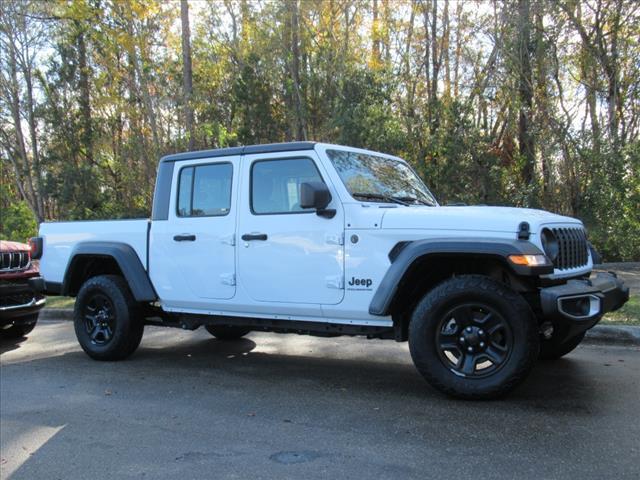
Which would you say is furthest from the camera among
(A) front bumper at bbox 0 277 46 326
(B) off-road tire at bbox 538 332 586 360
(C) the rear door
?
(A) front bumper at bbox 0 277 46 326

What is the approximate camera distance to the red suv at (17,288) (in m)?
7.13

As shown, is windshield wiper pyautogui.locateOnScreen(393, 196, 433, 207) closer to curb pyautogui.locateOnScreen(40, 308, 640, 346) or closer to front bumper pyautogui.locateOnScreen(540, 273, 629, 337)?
front bumper pyautogui.locateOnScreen(540, 273, 629, 337)

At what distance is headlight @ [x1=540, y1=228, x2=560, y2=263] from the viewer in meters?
4.32

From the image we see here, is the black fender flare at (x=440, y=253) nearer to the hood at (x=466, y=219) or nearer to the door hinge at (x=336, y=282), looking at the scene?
the hood at (x=466, y=219)

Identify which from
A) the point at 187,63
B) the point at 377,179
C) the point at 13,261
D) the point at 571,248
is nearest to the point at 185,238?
the point at 377,179

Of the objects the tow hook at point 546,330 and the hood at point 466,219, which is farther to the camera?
the tow hook at point 546,330

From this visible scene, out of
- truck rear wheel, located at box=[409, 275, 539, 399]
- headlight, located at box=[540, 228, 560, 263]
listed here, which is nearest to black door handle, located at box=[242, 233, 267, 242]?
truck rear wheel, located at box=[409, 275, 539, 399]

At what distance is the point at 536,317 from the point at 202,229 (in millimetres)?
3077

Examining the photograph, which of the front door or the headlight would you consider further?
the front door

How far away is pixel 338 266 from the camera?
4.85 metres

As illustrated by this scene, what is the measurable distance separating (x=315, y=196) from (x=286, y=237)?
58 cm

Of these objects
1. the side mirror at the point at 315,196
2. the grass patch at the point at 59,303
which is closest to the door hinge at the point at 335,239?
the side mirror at the point at 315,196

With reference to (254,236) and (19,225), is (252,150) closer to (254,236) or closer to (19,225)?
(254,236)

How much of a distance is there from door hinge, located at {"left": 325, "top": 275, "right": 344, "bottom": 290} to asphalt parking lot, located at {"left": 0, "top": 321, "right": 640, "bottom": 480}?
908mm
